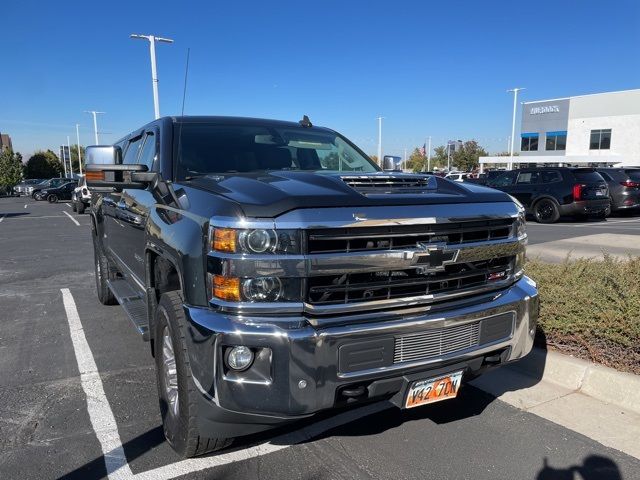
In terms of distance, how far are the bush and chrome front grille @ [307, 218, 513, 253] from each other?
1759mm

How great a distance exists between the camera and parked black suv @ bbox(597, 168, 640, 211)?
55.9 feet

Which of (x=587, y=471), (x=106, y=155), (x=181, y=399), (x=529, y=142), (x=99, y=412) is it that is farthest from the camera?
(x=529, y=142)

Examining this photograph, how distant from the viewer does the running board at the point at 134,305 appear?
360 cm

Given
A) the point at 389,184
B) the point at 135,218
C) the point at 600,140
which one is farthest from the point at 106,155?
the point at 600,140

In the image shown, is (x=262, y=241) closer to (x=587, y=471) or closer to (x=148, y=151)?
(x=587, y=471)

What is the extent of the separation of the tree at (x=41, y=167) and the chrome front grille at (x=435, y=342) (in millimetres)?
88682

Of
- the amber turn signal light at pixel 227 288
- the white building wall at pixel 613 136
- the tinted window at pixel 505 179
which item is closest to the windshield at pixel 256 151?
the amber turn signal light at pixel 227 288

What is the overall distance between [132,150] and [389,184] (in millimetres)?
3196

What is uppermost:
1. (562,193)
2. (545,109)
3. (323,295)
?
(545,109)

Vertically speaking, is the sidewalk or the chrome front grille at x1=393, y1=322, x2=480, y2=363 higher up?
the chrome front grille at x1=393, y1=322, x2=480, y2=363

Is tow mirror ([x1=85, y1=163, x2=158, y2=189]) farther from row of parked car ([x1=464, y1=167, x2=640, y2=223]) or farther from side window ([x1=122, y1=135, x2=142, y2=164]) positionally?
row of parked car ([x1=464, y1=167, x2=640, y2=223])

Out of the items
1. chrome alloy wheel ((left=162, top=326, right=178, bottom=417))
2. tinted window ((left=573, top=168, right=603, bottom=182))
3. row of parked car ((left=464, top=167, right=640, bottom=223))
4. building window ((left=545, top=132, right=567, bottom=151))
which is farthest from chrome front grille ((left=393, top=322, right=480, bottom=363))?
building window ((left=545, top=132, right=567, bottom=151))

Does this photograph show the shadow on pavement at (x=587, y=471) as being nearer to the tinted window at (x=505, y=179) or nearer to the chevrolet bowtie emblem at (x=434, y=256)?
the chevrolet bowtie emblem at (x=434, y=256)

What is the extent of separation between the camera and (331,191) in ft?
8.54
